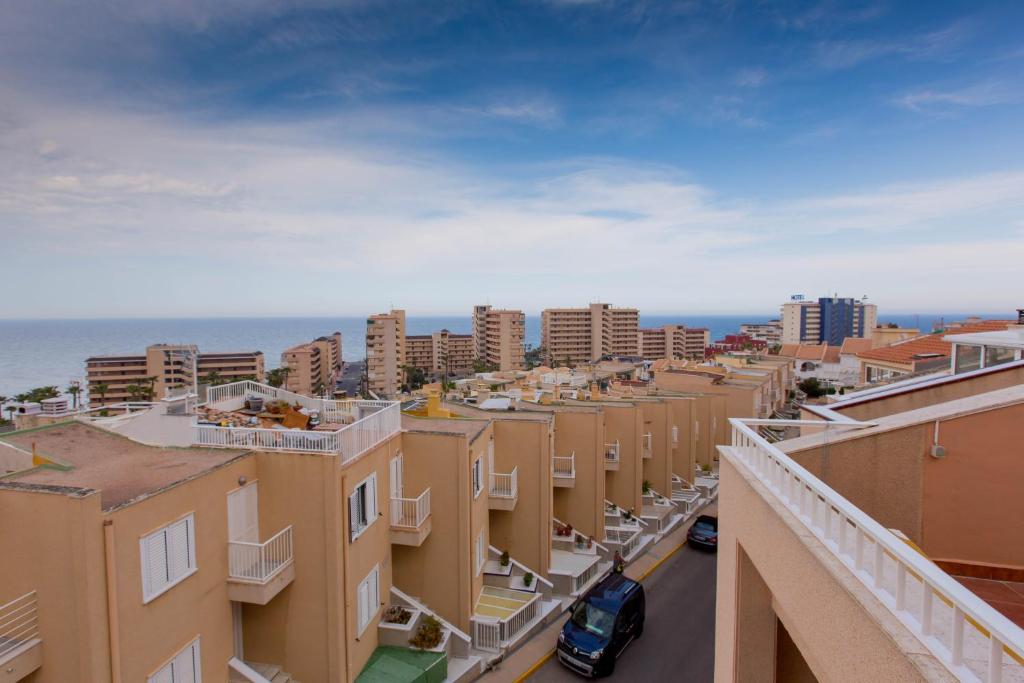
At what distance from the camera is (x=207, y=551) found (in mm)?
10328

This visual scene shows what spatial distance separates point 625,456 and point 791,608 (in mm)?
21524

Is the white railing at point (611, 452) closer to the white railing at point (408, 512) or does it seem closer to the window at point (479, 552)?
the window at point (479, 552)

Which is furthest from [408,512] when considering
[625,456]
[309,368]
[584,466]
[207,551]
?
[309,368]

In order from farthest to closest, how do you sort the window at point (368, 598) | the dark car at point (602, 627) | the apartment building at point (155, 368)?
1. the apartment building at point (155, 368)
2. the dark car at point (602, 627)
3. the window at point (368, 598)

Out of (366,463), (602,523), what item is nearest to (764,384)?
(602,523)

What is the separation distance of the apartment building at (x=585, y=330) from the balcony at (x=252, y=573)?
14045 cm

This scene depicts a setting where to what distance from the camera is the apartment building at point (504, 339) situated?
5315 inches

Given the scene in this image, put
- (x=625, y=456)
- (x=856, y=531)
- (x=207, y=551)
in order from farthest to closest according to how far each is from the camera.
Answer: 1. (x=625, y=456)
2. (x=207, y=551)
3. (x=856, y=531)

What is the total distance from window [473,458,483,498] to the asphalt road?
5.11 meters

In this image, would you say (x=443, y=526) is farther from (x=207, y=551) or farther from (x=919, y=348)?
(x=919, y=348)

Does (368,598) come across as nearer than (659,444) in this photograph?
Yes

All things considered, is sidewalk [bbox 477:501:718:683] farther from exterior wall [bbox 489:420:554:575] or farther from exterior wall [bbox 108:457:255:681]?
exterior wall [bbox 108:457:255:681]

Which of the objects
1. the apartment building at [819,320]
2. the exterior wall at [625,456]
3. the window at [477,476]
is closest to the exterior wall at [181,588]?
the window at [477,476]

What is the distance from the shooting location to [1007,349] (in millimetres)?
11367
